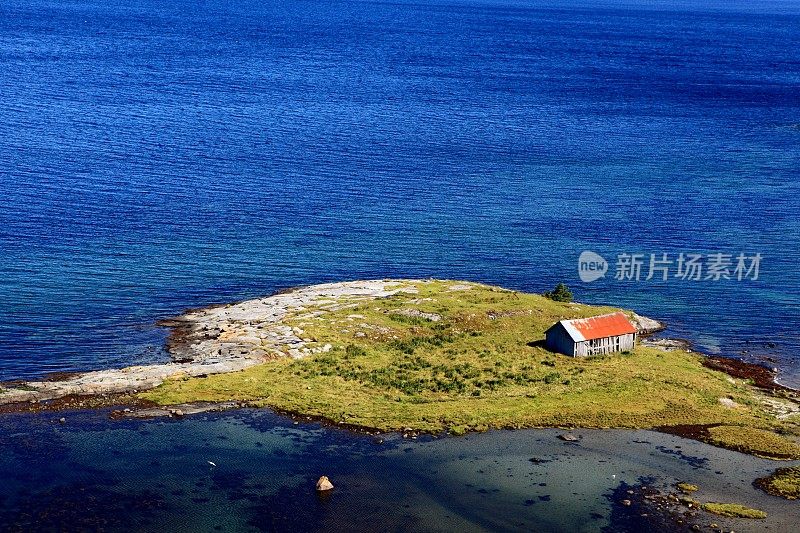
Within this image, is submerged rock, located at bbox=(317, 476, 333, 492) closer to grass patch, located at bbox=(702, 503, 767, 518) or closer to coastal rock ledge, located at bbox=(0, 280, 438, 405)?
coastal rock ledge, located at bbox=(0, 280, 438, 405)

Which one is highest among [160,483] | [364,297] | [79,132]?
[79,132]

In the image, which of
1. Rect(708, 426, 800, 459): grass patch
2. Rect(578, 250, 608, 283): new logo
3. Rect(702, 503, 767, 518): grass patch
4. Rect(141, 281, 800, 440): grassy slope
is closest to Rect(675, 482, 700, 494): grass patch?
Rect(702, 503, 767, 518): grass patch

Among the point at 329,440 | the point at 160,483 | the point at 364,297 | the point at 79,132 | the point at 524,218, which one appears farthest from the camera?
the point at 79,132

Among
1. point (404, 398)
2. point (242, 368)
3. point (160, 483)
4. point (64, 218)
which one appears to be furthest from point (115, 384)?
point (64, 218)

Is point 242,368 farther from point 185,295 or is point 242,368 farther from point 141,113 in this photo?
point 141,113

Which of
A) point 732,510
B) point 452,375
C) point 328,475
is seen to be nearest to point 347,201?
point 452,375

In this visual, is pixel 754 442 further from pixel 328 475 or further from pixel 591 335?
pixel 328 475

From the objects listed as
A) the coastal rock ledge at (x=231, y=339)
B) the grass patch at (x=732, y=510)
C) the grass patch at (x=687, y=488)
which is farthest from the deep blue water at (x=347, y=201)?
the grass patch at (x=732, y=510)
